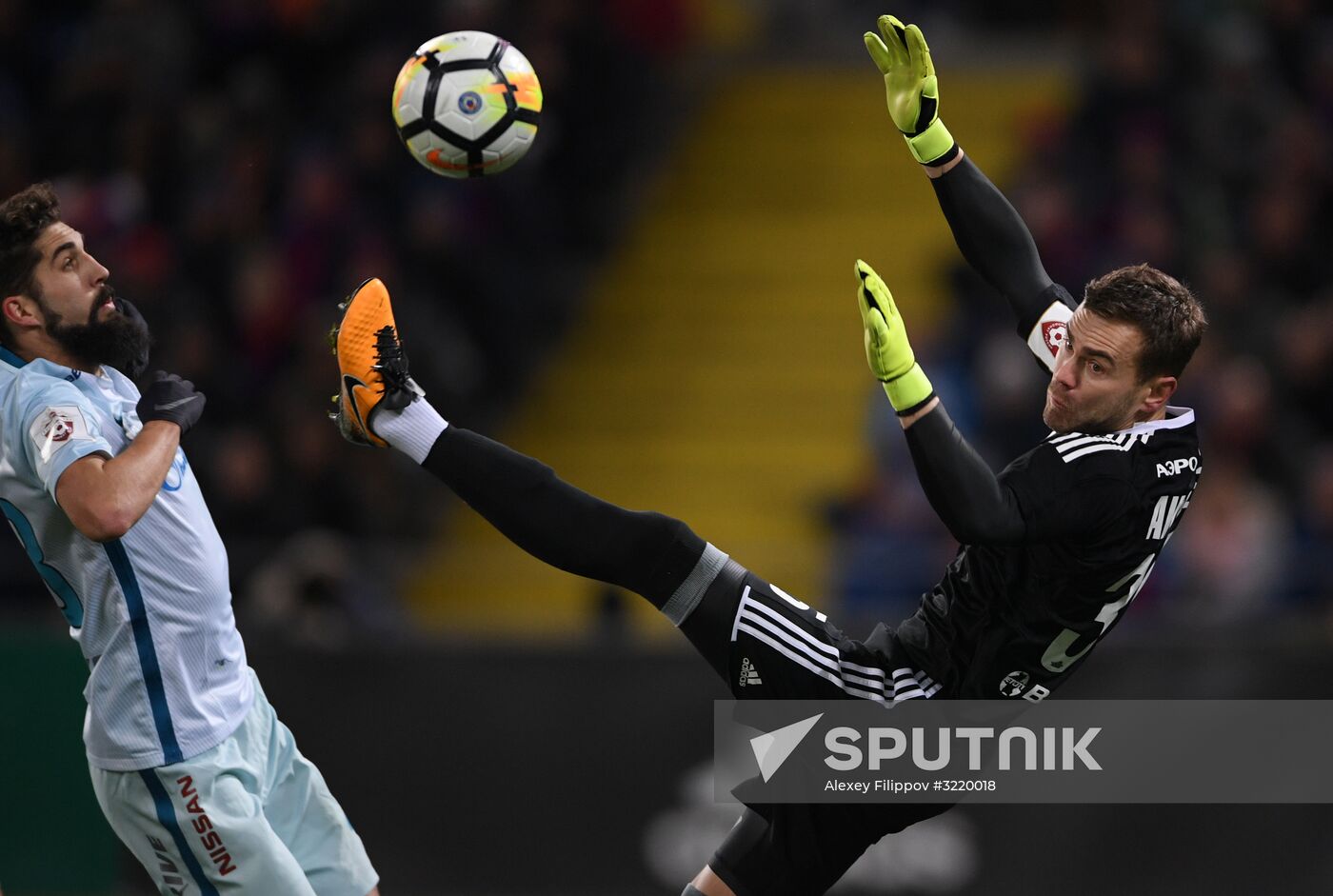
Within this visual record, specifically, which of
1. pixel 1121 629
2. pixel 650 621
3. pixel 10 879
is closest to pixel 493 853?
pixel 650 621

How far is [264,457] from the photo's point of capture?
958cm

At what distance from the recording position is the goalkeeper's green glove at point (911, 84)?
5504 millimetres

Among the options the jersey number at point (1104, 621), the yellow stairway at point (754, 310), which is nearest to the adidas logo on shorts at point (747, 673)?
the jersey number at point (1104, 621)

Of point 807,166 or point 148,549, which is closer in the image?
point 148,549

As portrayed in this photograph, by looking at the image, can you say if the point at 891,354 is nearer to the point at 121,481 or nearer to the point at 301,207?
the point at 121,481

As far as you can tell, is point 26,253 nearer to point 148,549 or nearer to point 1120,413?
point 148,549

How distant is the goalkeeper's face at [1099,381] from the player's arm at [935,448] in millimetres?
443

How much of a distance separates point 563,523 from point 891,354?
3.60ft

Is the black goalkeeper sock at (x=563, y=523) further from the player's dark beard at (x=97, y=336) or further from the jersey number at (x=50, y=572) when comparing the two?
the jersey number at (x=50, y=572)

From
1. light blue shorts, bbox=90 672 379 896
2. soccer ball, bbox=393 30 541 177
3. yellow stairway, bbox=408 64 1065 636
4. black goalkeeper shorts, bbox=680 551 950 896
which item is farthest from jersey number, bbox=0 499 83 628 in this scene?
yellow stairway, bbox=408 64 1065 636

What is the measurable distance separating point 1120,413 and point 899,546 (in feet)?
13.0

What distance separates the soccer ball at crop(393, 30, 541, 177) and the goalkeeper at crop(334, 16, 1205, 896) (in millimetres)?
714

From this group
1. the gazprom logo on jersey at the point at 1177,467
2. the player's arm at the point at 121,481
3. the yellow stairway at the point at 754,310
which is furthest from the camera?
the yellow stairway at the point at 754,310

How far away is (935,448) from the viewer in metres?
4.55
